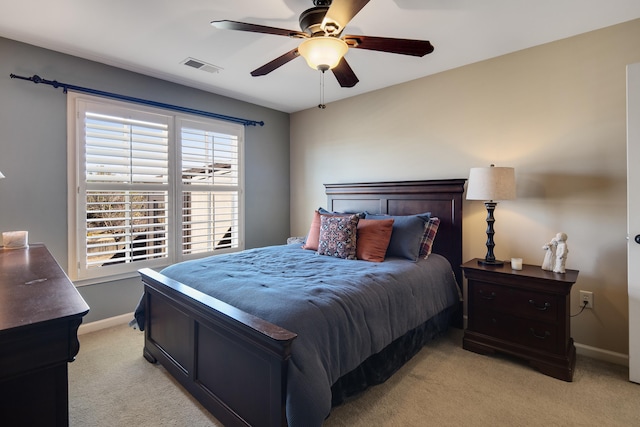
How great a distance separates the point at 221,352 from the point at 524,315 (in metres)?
2.15

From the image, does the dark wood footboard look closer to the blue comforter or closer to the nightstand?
the blue comforter

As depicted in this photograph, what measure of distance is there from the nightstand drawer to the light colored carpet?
0.40 metres

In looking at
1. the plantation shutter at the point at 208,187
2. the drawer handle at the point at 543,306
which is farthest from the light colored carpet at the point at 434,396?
the plantation shutter at the point at 208,187

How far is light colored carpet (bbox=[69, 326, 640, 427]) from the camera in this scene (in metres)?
1.79

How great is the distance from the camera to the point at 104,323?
3.08 metres

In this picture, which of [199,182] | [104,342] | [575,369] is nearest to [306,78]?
[199,182]

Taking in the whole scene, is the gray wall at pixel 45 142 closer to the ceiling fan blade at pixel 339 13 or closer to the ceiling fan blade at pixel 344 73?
the ceiling fan blade at pixel 344 73

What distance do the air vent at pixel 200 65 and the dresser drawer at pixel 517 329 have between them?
10.8ft

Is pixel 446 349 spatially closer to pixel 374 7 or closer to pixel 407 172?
pixel 407 172

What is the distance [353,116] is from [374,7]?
1.88 m

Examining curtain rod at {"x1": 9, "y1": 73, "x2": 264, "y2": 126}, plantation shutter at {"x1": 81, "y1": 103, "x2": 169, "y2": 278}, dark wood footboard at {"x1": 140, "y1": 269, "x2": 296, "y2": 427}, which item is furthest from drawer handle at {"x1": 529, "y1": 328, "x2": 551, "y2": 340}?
curtain rod at {"x1": 9, "y1": 73, "x2": 264, "y2": 126}

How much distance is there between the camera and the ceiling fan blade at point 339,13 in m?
1.49

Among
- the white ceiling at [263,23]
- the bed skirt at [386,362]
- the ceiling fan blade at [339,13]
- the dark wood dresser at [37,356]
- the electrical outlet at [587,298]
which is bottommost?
the bed skirt at [386,362]

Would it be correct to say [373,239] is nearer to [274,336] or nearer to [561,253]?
[561,253]
